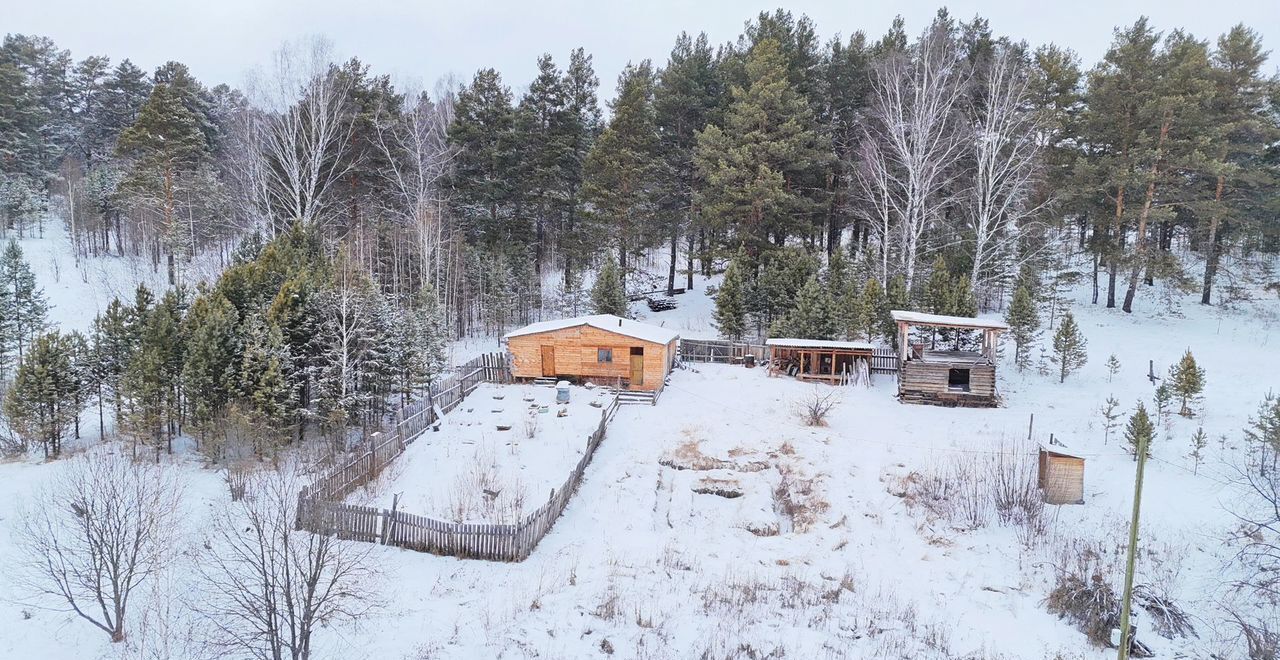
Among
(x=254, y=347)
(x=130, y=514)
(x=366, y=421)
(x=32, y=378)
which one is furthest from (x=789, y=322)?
(x=32, y=378)

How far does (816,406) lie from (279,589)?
1530 centimetres

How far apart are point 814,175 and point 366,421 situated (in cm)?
2709

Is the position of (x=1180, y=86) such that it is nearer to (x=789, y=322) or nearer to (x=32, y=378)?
(x=789, y=322)

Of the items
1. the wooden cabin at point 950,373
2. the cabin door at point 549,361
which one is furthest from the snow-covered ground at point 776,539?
the cabin door at point 549,361

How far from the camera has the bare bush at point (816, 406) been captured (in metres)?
20.0

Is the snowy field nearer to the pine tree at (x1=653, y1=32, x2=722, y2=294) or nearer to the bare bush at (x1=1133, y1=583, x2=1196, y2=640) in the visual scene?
the bare bush at (x1=1133, y1=583, x2=1196, y2=640)

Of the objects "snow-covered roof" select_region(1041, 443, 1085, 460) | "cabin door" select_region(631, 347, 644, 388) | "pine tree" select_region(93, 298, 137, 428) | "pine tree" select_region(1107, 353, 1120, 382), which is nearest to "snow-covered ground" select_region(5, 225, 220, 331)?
"pine tree" select_region(93, 298, 137, 428)

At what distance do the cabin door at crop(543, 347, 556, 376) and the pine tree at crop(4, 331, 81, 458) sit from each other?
14.1 metres

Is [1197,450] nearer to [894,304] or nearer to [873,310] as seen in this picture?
[873,310]

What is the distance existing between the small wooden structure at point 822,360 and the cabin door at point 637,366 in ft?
17.8

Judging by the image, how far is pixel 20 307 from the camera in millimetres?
26094

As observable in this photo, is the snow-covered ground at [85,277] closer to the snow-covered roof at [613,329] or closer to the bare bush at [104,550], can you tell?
the snow-covered roof at [613,329]

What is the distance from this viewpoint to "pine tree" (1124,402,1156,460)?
49.9ft

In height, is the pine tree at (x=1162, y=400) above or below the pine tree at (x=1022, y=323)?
below
